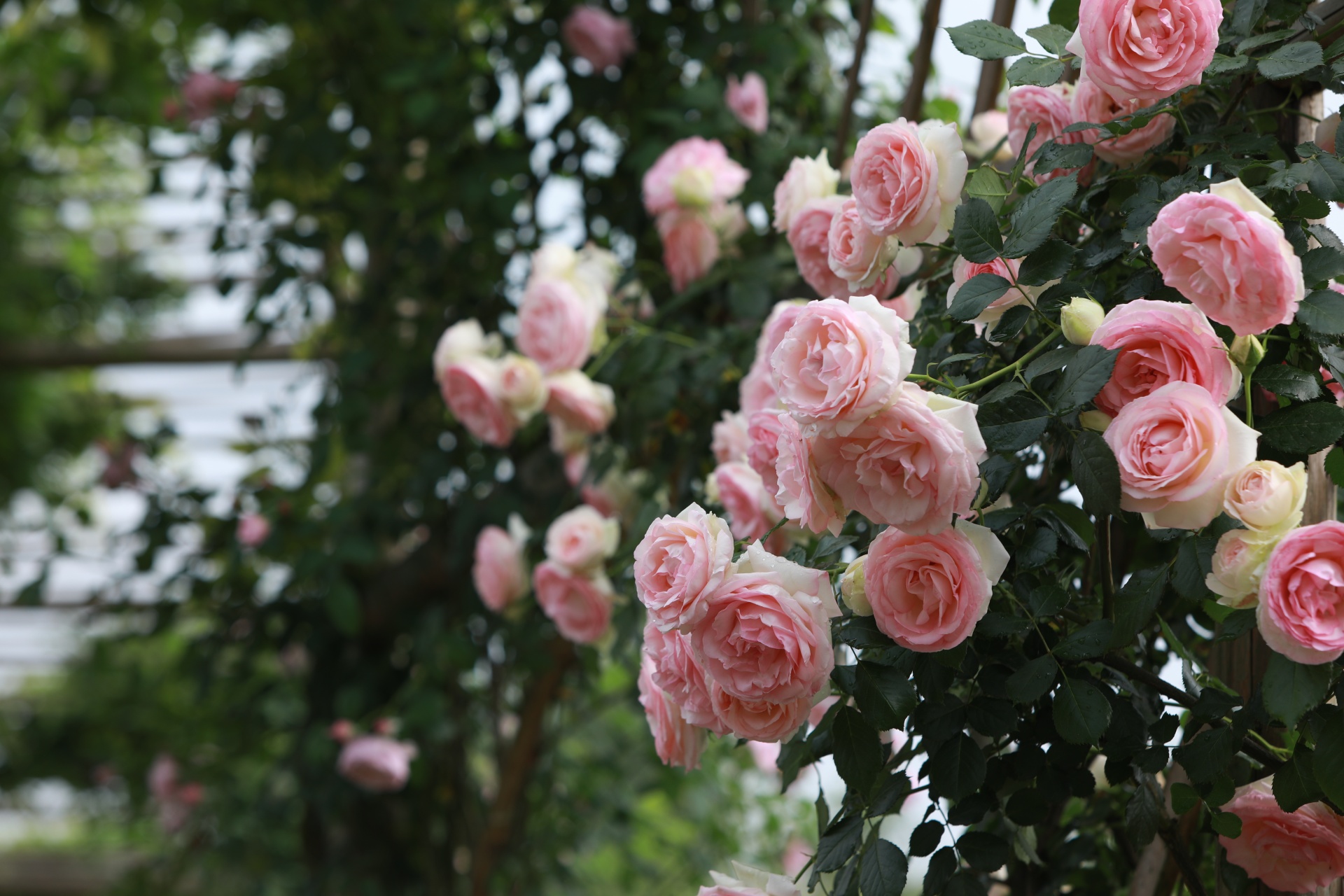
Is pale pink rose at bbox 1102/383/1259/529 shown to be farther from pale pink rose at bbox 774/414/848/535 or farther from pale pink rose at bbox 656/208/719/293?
pale pink rose at bbox 656/208/719/293

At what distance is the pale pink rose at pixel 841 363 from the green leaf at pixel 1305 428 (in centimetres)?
20

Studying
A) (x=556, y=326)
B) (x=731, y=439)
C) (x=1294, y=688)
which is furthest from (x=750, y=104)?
(x=1294, y=688)

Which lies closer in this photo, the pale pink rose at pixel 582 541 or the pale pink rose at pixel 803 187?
the pale pink rose at pixel 803 187

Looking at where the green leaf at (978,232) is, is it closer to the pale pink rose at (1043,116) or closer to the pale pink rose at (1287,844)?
the pale pink rose at (1043,116)

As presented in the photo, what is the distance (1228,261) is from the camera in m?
0.51

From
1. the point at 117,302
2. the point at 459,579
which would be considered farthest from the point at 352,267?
the point at 117,302

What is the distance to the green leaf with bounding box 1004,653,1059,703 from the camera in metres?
0.56

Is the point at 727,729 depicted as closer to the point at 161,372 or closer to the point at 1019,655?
the point at 1019,655

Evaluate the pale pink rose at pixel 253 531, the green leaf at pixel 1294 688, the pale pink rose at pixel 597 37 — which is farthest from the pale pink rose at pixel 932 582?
the pale pink rose at pixel 253 531

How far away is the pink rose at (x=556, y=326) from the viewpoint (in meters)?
1.08

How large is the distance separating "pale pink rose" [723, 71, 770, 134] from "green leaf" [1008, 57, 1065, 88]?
0.69 metres

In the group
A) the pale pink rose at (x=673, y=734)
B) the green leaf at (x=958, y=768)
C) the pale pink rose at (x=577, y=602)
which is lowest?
the pale pink rose at (x=577, y=602)

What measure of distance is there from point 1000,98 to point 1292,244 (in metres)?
0.89

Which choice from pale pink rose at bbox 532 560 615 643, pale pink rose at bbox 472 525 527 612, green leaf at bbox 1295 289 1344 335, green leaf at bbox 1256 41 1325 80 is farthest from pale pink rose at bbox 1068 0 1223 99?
pale pink rose at bbox 472 525 527 612
